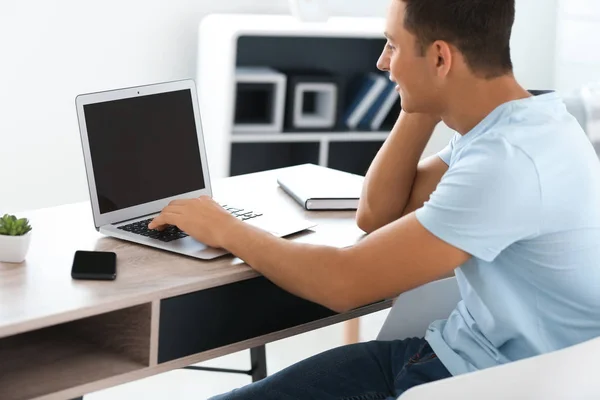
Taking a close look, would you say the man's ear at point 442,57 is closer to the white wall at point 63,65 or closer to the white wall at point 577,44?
the white wall at point 63,65

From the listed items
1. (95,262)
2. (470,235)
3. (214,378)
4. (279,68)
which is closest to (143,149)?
(95,262)

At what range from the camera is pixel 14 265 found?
1.71 meters

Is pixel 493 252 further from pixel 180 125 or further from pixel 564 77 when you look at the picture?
pixel 564 77

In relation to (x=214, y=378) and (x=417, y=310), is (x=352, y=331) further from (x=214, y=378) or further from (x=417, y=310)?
(x=417, y=310)

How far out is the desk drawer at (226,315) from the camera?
166cm

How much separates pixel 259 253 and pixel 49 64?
2373mm

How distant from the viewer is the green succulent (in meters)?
1.71

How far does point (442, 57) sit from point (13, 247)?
83 centimetres

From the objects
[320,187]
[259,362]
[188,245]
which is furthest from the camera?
[259,362]

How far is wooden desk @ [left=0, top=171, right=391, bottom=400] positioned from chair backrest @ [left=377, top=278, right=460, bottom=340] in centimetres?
11

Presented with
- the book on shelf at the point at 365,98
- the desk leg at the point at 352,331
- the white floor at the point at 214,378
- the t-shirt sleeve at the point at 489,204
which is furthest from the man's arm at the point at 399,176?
the book on shelf at the point at 365,98

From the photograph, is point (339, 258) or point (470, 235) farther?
point (339, 258)

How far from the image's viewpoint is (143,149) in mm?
1958

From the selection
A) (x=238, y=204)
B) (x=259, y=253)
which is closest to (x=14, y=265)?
(x=259, y=253)
